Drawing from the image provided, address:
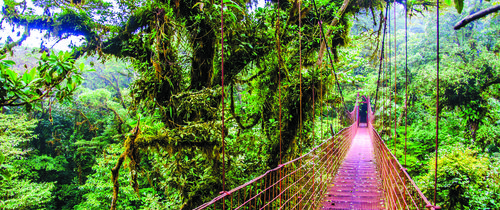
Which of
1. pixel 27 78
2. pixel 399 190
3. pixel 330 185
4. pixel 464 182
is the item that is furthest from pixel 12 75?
pixel 464 182

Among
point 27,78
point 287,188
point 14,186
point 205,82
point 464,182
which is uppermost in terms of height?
point 205,82

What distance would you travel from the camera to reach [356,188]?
9.16 ft

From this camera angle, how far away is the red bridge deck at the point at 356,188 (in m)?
2.39

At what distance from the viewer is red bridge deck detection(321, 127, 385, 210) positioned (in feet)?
7.84

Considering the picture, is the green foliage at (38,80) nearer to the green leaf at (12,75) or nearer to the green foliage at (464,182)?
the green leaf at (12,75)

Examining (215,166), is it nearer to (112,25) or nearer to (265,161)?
(265,161)

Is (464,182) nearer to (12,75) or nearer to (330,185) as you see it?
(330,185)

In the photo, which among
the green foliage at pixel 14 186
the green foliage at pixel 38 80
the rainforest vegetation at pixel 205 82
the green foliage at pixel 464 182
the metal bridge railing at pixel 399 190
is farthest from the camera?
the green foliage at pixel 14 186

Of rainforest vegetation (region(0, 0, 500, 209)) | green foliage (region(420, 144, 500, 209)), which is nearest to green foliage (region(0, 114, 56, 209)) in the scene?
rainforest vegetation (region(0, 0, 500, 209))

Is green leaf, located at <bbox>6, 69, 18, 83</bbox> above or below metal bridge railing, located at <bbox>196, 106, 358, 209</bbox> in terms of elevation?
above

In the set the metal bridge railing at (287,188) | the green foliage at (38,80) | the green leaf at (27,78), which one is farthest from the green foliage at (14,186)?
the green leaf at (27,78)

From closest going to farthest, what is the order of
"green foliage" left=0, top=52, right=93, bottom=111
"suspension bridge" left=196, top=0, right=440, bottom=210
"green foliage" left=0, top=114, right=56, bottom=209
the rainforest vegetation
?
"green foliage" left=0, top=52, right=93, bottom=111 → the rainforest vegetation → "suspension bridge" left=196, top=0, right=440, bottom=210 → "green foliage" left=0, top=114, right=56, bottom=209

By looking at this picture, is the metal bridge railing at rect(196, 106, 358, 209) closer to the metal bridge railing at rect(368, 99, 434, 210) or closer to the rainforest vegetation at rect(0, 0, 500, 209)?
the rainforest vegetation at rect(0, 0, 500, 209)

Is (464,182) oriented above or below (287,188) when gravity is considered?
below
